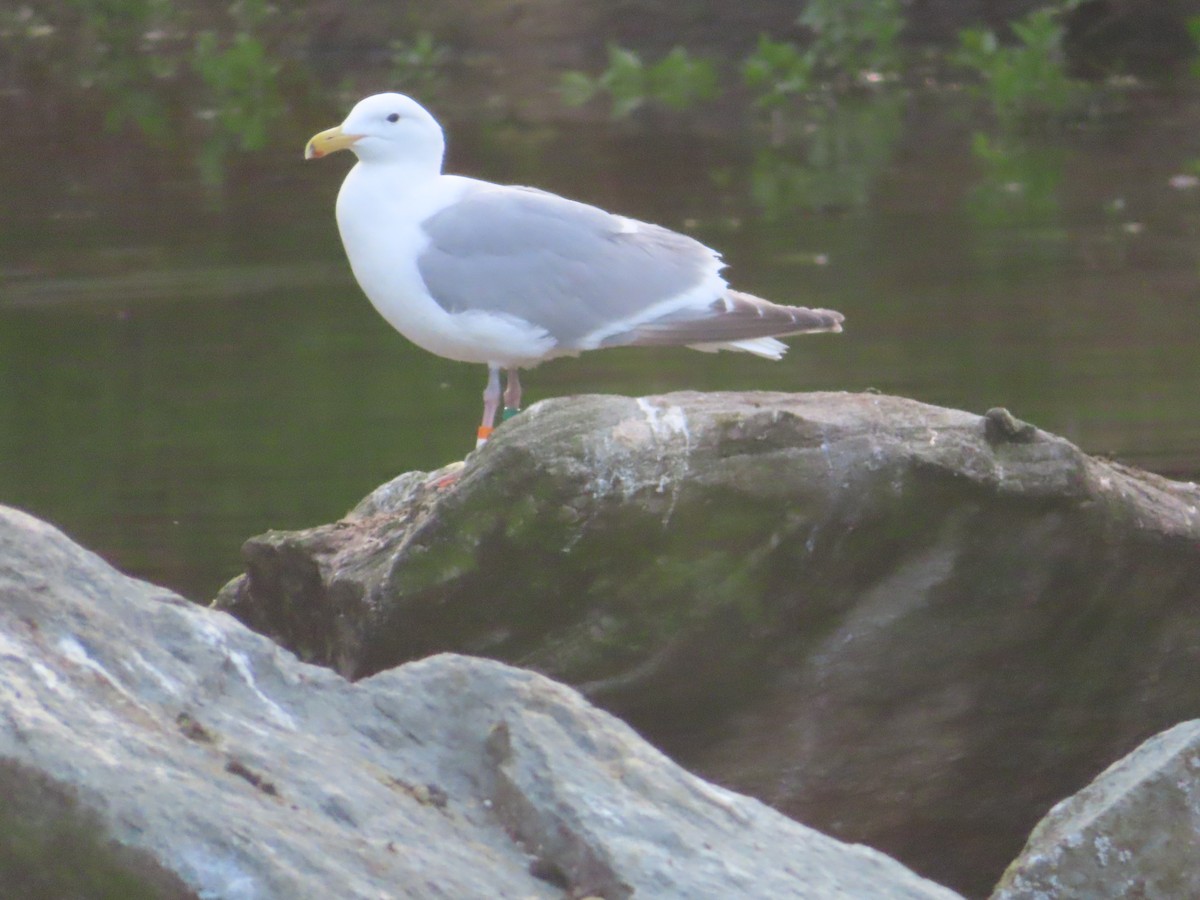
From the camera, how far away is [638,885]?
102 inches

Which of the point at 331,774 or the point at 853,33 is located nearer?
the point at 331,774

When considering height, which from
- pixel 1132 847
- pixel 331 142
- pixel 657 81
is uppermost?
pixel 331 142

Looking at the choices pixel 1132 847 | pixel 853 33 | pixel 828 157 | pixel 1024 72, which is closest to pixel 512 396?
pixel 1132 847

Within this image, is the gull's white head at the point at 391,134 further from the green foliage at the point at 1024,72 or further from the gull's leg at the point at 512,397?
the green foliage at the point at 1024,72

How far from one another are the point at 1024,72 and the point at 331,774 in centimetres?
1437

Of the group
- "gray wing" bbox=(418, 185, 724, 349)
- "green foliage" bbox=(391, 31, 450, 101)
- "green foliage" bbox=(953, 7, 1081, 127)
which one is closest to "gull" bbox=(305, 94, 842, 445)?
"gray wing" bbox=(418, 185, 724, 349)

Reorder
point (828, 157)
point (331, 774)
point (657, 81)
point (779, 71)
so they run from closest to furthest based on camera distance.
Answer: point (331, 774) → point (828, 157) → point (657, 81) → point (779, 71)

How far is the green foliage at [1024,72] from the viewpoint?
51.8 ft

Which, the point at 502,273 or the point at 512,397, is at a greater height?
the point at 502,273

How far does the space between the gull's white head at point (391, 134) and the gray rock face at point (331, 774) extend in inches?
89.7

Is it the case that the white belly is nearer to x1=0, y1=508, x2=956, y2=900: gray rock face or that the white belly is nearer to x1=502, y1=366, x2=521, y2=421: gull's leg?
x1=502, y1=366, x2=521, y2=421: gull's leg

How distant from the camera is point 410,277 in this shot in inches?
191

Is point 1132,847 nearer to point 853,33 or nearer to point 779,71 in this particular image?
point 779,71

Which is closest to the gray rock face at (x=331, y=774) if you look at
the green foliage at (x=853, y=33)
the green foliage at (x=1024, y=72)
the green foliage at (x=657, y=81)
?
the green foliage at (x=1024, y=72)
